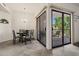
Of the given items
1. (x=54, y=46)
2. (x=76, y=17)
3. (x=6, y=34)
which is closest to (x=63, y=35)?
(x=54, y=46)

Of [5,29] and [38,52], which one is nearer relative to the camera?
[38,52]

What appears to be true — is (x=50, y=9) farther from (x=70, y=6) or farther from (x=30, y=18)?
(x=30, y=18)

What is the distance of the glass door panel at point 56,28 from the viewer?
4601 millimetres

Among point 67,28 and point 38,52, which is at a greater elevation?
point 67,28

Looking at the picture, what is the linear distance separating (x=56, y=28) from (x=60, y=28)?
1.21ft

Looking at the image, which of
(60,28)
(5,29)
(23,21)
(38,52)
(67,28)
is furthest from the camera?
(23,21)

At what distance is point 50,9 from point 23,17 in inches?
141

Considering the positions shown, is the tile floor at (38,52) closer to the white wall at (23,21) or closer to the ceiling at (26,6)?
the ceiling at (26,6)

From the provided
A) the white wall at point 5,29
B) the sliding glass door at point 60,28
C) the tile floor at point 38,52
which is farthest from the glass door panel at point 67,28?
the white wall at point 5,29

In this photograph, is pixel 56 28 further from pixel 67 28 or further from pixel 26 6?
pixel 26 6

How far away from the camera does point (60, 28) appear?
500cm

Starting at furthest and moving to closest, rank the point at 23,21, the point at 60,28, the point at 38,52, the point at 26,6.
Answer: the point at 23,21 → the point at 26,6 → the point at 60,28 → the point at 38,52

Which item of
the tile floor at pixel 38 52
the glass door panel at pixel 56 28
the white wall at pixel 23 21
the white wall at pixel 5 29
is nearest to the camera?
the tile floor at pixel 38 52

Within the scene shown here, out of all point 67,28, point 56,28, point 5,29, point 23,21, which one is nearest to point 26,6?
point 56,28
